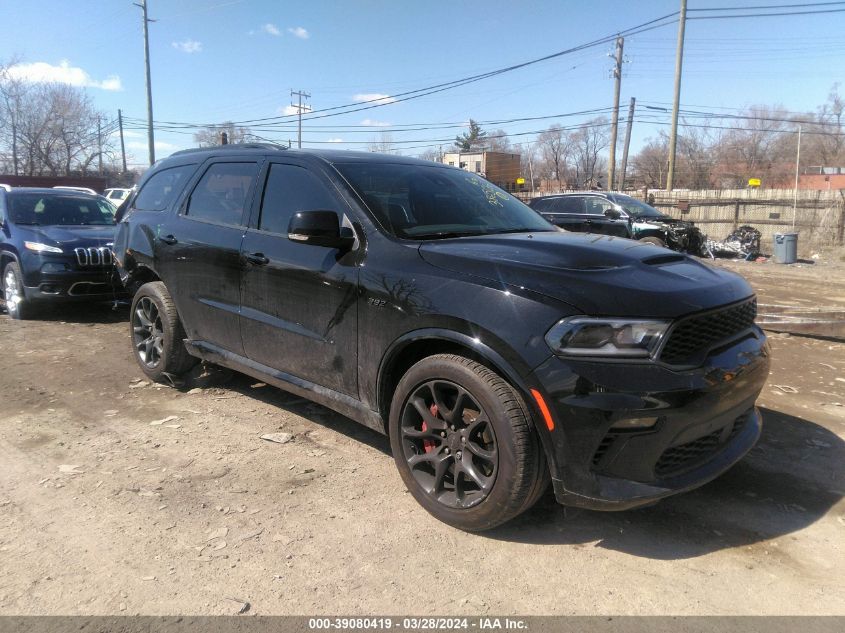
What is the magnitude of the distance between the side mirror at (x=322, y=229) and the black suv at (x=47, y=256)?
5.13 metres

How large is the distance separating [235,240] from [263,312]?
58 cm

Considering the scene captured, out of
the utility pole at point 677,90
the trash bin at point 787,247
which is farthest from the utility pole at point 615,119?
the trash bin at point 787,247

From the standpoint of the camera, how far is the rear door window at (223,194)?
13.6ft

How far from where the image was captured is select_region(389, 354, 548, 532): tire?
2.62 m

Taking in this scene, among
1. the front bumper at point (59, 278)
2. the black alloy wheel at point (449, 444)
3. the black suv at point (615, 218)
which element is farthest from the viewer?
the black suv at point (615, 218)

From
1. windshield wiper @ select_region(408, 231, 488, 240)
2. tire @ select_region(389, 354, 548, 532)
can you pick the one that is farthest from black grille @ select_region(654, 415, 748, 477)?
windshield wiper @ select_region(408, 231, 488, 240)

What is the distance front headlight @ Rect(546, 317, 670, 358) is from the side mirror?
1.40m

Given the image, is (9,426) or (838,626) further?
(9,426)

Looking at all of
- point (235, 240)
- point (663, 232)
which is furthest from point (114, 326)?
point (663, 232)

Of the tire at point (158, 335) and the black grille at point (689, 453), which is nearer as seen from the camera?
the black grille at point (689, 453)

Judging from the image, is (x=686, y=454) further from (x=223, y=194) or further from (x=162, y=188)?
(x=162, y=188)

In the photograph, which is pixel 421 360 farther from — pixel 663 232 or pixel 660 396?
pixel 663 232

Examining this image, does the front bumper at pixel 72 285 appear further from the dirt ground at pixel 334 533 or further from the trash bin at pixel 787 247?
the trash bin at pixel 787 247

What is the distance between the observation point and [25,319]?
25.4 feet
